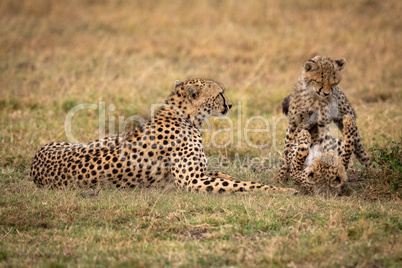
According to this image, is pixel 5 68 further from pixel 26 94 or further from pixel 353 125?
pixel 353 125

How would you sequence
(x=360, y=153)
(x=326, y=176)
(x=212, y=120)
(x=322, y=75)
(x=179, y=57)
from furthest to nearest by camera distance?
1. (x=179, y=57)
2. (x=212, y=120)
3. (x=360, y=153)
4. (x=322, y=75)
5. (x=326, y=176)

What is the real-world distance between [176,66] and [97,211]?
6576 mm

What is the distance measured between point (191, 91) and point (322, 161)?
159cm

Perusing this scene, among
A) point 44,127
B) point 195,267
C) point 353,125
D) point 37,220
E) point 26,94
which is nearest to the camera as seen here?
point 195,267

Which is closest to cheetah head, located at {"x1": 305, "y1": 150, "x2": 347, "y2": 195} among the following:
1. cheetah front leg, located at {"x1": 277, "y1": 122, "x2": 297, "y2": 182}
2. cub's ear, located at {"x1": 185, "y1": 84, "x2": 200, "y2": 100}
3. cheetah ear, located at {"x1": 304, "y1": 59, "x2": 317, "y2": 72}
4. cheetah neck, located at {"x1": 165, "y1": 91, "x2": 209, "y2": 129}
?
cheetah front leg, located at {"x1": 277, "y1": 122, "x2": 297, "y2": 182}

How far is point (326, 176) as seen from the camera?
5.59m

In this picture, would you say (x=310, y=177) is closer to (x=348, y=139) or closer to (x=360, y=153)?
(x=348, y=139)

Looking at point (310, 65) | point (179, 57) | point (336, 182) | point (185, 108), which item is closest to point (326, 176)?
point (336, 182)

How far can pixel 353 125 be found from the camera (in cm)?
603

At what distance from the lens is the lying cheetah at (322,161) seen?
5590 millimetres

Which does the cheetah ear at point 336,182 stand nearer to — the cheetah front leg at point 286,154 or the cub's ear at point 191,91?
the cheetah front leg at point 286,154

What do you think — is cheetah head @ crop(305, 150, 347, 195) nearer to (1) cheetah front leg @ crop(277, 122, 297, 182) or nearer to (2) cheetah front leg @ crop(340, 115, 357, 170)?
(2) cheetah front leg @ crop(340, 115, 357, 170)

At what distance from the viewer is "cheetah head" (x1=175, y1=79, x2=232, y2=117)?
6.14 meters

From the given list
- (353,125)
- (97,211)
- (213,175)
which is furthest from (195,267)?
(353,125)
